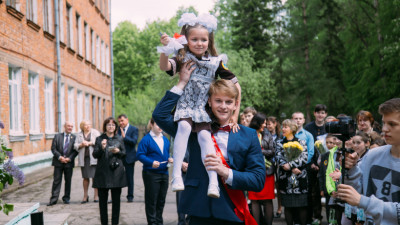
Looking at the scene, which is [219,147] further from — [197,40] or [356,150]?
[356,150]

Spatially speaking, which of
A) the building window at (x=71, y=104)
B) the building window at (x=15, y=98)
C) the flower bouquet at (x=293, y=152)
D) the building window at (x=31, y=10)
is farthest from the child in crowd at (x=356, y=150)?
the building window at (x=71, y=104)

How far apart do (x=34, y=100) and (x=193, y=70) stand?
55.9ft

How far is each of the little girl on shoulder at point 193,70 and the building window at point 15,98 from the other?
14118mm

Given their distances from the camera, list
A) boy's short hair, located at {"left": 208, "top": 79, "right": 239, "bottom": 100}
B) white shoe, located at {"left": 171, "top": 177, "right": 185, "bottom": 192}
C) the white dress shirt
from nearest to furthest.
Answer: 1. boy's short hair, located at {"left": 208, "top": 79, "right": 239, "bottom": 100}
2. white shoe, located at {"left": 171, "top": 177, "right": 185, "bottom": 192}
3. the white dress shirt

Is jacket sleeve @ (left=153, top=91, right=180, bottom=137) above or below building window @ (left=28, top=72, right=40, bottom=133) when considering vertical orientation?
below

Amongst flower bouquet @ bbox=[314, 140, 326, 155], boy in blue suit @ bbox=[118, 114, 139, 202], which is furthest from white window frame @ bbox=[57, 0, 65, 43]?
flower bouquet @ bbox=[314, 140, 326, 155]

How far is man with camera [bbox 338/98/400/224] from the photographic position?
3353 mm

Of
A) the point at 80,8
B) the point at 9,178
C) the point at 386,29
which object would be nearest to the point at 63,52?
the point at 80,8

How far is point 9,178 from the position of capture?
5199 mm

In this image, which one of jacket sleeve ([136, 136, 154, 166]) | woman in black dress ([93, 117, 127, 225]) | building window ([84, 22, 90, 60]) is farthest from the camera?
building window ([84, 22, 90, 60])

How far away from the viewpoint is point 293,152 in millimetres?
8266

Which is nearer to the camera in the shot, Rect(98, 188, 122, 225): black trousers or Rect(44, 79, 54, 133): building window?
Rect(98, 188, 122, 225): black trousers

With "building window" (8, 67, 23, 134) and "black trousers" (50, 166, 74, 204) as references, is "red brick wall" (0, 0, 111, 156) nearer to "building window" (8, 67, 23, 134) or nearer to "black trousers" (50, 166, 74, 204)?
"building window" (8, 67, 23, 134)

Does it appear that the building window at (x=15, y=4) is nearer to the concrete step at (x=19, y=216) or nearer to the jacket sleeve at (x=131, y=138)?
the jacket sleeve at (x=131, y=138)
